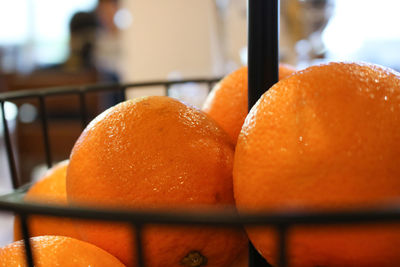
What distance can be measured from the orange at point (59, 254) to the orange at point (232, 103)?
0.16 meters

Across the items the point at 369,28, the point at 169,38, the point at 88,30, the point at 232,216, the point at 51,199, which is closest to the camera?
the point at 232,216

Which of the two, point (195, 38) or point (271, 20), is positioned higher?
point (271, 20)

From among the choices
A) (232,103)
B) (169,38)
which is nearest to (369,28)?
(169,38)

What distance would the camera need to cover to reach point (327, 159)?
207 millimetres

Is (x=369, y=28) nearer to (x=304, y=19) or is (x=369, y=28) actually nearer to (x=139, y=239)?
(x=304, y=19)

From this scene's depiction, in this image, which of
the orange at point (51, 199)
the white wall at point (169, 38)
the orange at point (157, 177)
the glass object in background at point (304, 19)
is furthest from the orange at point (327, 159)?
the white wall at point (169, 38)

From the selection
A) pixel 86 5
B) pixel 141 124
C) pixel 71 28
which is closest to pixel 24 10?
pixel 86 5

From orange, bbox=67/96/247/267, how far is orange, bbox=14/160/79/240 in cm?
5

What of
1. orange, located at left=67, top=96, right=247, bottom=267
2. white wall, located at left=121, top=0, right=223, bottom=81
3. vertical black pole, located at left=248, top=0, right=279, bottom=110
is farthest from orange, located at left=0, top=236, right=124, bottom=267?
white wall, located at left=121, top=0, right=223, bottom=81

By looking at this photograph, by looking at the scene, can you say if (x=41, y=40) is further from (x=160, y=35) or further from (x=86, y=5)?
(x=160, y=35)

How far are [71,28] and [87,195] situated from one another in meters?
3.75

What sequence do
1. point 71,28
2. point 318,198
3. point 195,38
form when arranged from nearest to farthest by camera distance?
point 318,198
point 195,38
point 71,28

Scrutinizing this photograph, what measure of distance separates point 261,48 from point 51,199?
0.22 meters

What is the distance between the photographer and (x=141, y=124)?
0.92 ft
